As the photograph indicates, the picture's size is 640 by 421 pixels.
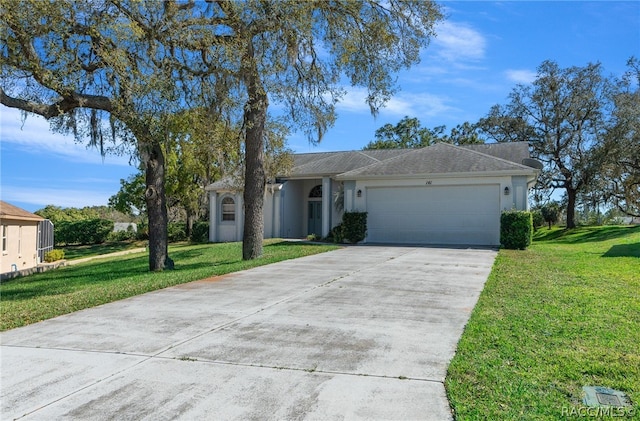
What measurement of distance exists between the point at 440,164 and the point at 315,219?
8155mm

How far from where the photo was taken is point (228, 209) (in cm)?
2497

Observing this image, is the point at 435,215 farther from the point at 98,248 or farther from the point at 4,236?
the point at 98,248

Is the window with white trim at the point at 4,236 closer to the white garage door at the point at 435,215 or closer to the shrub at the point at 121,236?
the shrub at the point at 121,236

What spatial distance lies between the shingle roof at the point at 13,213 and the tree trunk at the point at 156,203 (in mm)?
9509

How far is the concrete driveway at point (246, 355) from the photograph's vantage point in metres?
3.69

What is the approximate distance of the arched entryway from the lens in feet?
81.1

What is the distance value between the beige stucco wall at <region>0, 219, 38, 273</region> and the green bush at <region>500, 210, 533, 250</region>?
62.8 feet

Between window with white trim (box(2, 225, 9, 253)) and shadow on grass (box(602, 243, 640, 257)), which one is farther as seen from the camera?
window with white trim (box(2, 225, 9, 253))

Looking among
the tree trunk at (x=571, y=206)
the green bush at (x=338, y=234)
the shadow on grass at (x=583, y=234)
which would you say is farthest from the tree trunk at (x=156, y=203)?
the tree trunk at (x=571, y=206)

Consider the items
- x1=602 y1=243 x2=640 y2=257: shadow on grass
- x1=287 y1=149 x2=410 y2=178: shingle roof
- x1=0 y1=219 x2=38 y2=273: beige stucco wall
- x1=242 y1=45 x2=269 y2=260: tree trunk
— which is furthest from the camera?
x1=287 y1=149 x2=410 y2=178: shingle roof

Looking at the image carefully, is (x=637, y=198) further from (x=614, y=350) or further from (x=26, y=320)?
(x=26, y=320)

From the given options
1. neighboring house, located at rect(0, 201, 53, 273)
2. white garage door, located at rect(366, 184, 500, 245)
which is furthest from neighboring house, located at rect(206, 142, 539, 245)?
neighboring house, located at rect(0, 201, 53, 273)

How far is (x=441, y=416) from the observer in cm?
345

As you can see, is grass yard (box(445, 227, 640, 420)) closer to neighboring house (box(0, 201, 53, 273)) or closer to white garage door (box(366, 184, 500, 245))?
white garage door (box(366, 184, 500, 245))
